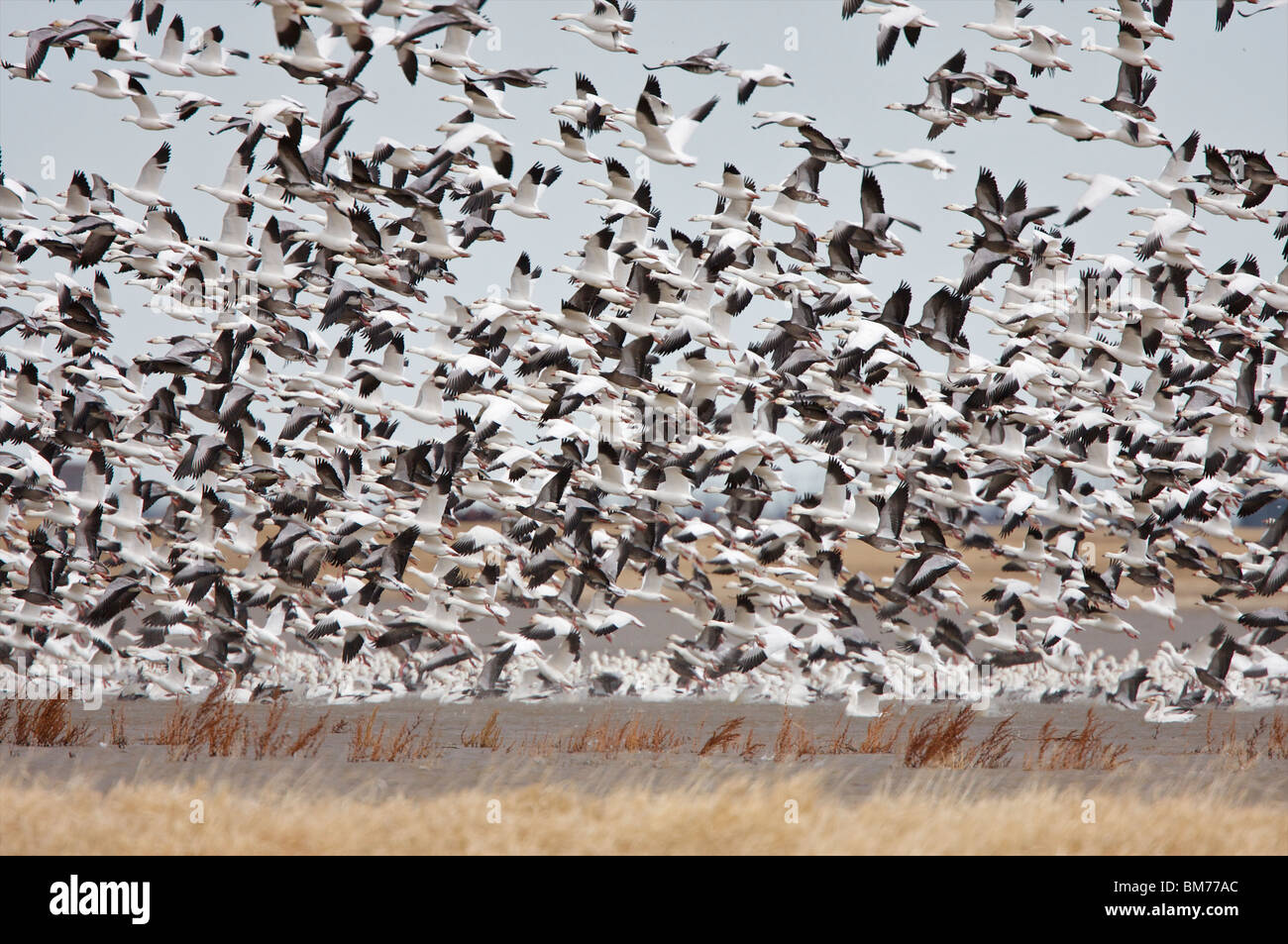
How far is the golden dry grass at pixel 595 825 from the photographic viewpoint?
1340 centimetres

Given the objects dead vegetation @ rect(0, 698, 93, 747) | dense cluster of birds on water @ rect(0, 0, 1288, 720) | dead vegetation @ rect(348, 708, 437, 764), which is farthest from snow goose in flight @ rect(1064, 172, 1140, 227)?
dead vegetation @ rect(0, 698, 93, 747)

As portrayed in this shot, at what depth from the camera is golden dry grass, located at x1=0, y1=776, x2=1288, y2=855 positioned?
13.4 m

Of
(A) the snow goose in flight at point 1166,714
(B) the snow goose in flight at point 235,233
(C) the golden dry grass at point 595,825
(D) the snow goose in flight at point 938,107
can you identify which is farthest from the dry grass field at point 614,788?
(D) the snow goose in flight at point 938,107

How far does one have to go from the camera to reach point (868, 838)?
13.9m

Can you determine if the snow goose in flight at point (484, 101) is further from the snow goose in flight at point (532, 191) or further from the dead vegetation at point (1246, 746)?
the dead vegetation at point (1246, 746)

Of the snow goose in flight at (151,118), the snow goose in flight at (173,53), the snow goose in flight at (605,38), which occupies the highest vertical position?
the snow goose in flight at (605,38)

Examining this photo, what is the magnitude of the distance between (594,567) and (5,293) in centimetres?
1178

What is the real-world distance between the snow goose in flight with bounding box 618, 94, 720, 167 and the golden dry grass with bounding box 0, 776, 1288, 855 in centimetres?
1109

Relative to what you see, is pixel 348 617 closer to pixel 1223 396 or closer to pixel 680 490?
pixel 680 490

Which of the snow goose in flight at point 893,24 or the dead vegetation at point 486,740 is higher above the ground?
the snow goose in flight at point 893,24

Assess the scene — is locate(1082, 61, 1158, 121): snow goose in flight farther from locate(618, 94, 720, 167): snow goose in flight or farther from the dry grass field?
the dry grass field

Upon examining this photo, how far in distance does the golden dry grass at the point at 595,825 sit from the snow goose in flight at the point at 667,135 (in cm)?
1109

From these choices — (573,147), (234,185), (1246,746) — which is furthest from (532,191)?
(1246,746)

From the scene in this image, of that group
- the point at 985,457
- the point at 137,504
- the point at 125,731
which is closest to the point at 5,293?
the point at 137,504
